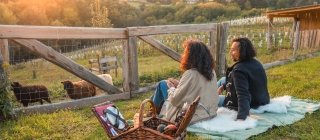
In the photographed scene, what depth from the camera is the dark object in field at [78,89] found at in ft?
29.8

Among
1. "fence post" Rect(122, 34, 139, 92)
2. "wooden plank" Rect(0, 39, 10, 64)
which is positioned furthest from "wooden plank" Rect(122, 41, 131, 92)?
"wooden plank" Rect(0, 39, 10, 64)

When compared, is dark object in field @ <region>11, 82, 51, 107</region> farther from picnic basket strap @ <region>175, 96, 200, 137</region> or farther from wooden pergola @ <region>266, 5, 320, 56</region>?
wooden pergola @ <region>266, 5, 320, 56</region>

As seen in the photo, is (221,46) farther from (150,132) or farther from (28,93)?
(150,132)

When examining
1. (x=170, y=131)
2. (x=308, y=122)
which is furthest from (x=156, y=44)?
(x=170, y=131)

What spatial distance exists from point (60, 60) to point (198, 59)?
11.4ft

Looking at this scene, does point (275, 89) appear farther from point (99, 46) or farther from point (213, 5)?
point (213, 5)

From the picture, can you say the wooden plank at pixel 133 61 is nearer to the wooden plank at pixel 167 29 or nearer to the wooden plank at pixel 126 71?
the wooden plank at pixel 126 71

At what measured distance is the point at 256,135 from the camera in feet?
18.1

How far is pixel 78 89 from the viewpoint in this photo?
360 inches

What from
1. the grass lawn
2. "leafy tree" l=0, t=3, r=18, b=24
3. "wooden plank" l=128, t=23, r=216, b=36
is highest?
"leafy tree" l=0, t=3, r=18, b=24

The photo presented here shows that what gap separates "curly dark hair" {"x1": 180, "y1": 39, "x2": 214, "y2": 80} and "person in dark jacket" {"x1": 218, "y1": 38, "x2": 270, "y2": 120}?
0.70 meters

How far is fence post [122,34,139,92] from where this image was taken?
9141mm

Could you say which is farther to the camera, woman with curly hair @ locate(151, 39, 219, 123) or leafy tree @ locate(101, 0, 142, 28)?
leafy tree @ locate(101, 0, 142, 28)

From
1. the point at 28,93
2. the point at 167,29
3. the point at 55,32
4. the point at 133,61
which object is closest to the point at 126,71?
the point at 133,61
